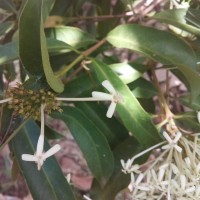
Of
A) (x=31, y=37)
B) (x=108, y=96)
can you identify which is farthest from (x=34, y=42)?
(x=108, y=96)

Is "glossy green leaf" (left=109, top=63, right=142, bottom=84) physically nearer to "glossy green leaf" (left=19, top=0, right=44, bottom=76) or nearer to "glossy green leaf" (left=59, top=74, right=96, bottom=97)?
"glossy green leaf" (left=59, top=74, right=96, bottom=97)

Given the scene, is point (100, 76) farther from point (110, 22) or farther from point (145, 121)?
point (110, 22)

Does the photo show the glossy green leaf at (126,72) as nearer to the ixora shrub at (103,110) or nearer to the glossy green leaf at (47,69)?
the ixora shrub at (103,110)

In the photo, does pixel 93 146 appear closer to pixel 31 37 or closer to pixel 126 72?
pixel 126 72

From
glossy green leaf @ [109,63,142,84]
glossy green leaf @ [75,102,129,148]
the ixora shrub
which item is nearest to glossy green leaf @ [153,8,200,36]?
the ixora shrub

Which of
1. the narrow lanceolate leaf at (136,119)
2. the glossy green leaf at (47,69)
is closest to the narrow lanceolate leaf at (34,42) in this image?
the glossy green leaf at (47,69)

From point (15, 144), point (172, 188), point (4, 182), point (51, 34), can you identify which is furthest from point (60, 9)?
point (4, 182)
